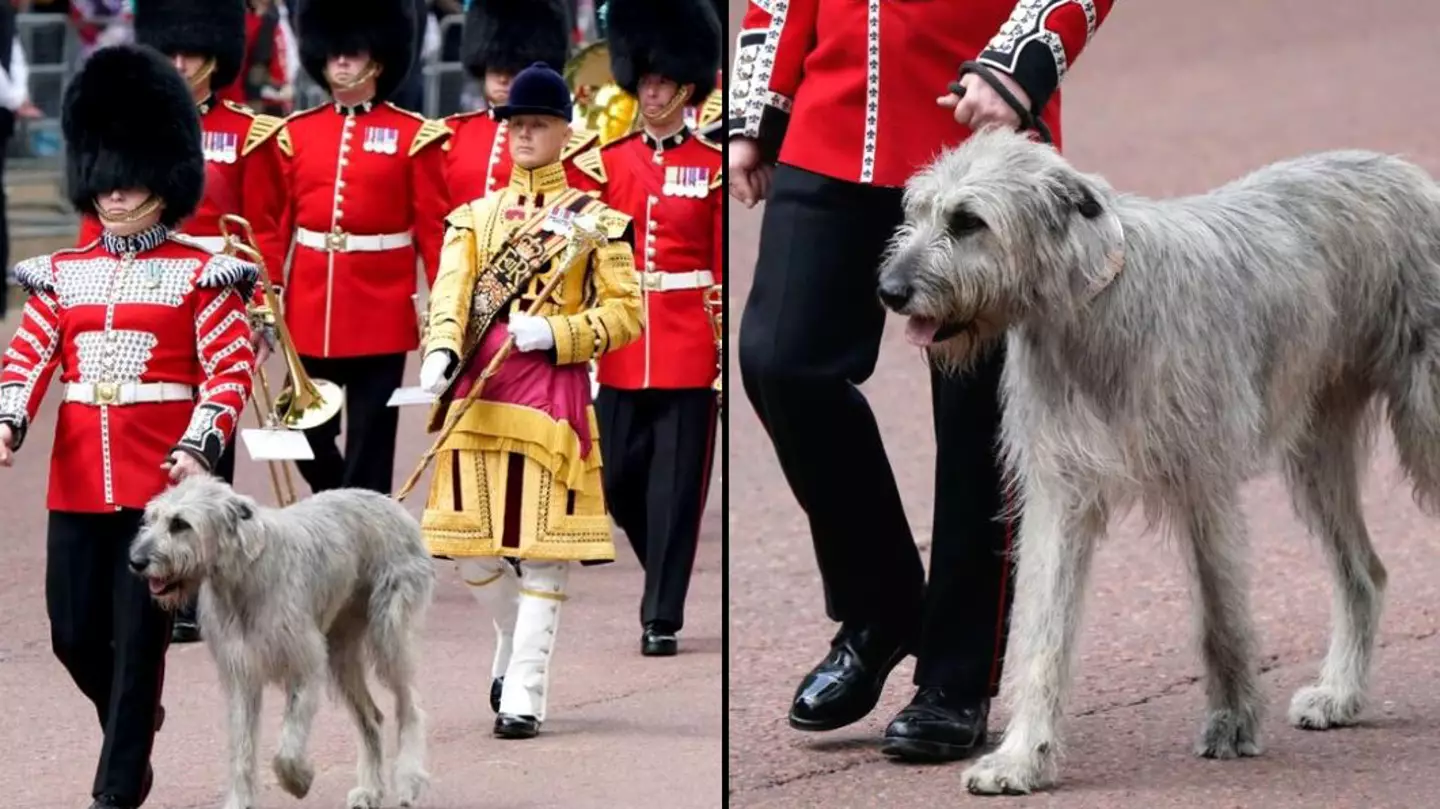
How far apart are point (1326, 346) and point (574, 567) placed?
3709mm

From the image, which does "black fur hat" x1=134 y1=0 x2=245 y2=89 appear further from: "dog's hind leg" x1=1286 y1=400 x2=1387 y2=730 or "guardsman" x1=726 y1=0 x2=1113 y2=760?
"dog's hind leg" x1=1286 y1=400 x2=1387 y2=730

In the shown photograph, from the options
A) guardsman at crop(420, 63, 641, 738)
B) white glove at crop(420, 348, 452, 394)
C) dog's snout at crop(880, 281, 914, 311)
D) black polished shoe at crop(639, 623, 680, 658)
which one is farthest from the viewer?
black polished shoe at crop(639, 623, 680, 658)

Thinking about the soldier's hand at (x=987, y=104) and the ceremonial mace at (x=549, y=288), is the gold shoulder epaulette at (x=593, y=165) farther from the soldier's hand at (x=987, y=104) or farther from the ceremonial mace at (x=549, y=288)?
the soldier's hand at (x=987, y=104)

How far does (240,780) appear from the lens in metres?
5.95

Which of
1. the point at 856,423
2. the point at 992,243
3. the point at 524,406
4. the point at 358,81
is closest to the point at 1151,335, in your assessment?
the point at 992,243

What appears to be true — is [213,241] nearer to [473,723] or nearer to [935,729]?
[473,723]

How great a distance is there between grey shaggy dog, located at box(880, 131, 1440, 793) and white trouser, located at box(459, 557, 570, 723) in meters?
1.41

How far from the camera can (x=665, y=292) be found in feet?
28.4

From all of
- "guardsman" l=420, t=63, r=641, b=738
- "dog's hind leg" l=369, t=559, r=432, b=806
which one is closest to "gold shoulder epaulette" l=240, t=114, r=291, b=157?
"guardsman" l=420, t=63, r=641, b=738

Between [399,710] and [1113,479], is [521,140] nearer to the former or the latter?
[399,710]

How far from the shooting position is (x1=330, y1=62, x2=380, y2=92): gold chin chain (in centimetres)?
915

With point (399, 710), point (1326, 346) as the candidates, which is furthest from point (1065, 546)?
point (399, 710)

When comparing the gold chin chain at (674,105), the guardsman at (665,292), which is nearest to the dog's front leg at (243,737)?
the guardsman at (665,292)

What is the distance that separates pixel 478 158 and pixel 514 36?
91cm
